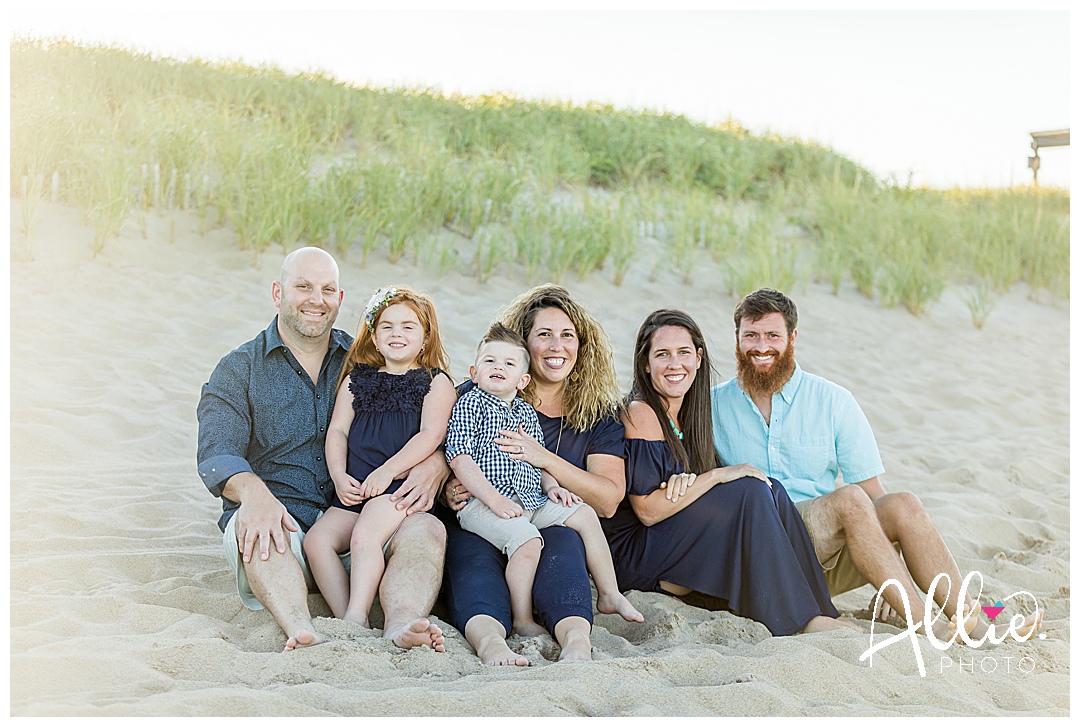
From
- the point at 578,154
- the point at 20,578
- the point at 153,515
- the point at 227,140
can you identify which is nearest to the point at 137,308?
the point at 227,140

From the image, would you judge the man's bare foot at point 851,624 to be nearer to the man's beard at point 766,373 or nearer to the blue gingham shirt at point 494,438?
the man's beard at point 766,373

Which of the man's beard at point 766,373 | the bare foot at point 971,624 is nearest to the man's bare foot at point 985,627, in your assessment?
the bare foot at point 971,624

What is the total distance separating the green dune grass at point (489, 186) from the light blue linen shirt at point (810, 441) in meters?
4.80

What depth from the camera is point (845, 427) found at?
3.71 m

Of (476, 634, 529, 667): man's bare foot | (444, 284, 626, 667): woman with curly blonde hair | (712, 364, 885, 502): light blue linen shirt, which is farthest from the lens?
(712, 364, 885, 502): light blue linen shirt

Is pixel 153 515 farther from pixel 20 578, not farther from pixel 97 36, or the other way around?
pixel 97 36

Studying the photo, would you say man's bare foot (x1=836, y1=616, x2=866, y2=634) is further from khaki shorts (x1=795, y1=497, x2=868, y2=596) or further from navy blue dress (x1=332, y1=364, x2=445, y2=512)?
navy blue dress (x1=332, y1=364, x2=445, y2=512)

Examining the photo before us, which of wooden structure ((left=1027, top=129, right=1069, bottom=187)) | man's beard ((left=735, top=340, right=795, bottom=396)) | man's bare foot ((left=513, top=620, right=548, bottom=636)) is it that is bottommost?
man's bare foot ((left=513, top=620, right=548, bottom=636))

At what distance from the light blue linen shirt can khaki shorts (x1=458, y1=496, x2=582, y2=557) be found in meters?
0.85

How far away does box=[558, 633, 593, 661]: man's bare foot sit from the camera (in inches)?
109

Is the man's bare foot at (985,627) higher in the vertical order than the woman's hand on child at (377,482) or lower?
lower

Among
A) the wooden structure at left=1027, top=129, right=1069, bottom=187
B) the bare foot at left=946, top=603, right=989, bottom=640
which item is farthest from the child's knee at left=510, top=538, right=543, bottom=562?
the wooden structure at left=1027, top=129, right=1069, bottom=187

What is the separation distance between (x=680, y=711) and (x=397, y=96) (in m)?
9.72

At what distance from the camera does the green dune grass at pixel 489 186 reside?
7926 mm
